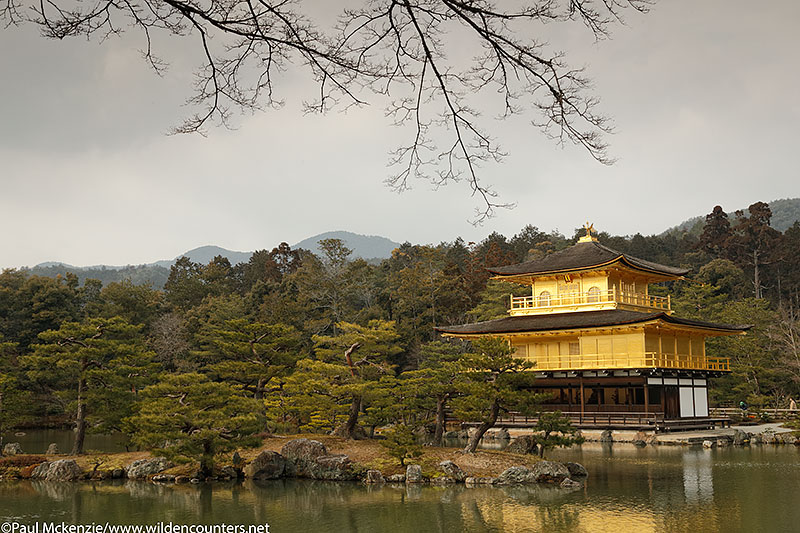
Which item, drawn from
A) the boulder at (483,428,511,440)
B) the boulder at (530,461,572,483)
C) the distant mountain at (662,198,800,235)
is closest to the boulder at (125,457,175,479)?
the boulder at (530,461,572,483)

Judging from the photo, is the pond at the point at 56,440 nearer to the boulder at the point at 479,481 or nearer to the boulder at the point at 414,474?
the boulder at the point at 414,474

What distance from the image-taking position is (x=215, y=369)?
778 inches

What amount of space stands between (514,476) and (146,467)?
8.73m

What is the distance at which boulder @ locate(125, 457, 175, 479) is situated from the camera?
16.3 metres

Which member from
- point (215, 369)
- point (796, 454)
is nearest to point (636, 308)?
point (796, 454)

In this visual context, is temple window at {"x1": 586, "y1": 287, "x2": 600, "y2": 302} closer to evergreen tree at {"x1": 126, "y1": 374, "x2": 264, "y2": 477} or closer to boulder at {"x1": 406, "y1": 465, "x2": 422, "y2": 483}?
boulder at {"x1": 406, "y1": 465, "x2": 422, "y2": 483}

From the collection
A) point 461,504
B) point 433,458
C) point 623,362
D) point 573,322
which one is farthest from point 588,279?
point 461,504

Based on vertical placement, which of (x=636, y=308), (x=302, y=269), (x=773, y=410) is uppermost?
(x=302, y=269)

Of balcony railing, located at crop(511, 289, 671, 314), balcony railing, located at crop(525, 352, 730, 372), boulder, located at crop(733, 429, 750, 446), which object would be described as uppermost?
balcony railing, located at crop(511, 289, 671, 314)

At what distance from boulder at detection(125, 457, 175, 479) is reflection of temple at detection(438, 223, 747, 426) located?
48.4 ft

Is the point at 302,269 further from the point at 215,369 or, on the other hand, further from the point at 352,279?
the point at 215,369

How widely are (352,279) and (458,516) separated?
3093cm

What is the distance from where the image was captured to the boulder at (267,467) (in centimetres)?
1590

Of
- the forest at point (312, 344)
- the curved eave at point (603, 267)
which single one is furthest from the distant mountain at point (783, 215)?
the curved eave at point (603, 267)
